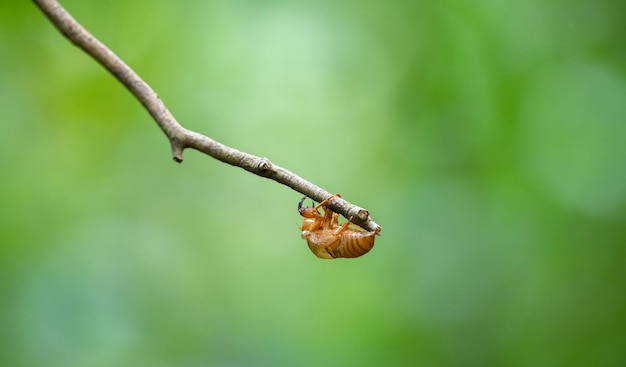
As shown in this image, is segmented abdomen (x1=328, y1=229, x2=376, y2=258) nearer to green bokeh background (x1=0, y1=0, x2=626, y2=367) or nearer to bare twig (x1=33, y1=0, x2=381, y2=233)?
bare twig (x1=33, y1=0, x2=381, y2=233)

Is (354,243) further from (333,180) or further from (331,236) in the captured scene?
(333,180)

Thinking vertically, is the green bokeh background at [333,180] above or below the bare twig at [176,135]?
above

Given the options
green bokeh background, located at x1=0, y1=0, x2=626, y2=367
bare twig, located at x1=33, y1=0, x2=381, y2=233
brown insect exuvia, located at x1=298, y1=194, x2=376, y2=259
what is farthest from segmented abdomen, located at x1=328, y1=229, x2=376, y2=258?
green bokeh background, located at x1=0, y1=0, x2=626, y2=367

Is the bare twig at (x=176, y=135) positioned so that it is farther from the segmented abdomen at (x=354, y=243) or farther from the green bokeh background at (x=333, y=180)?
the green bokeh background at (x=333, y=180)

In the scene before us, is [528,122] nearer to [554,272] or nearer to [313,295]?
[554,272]

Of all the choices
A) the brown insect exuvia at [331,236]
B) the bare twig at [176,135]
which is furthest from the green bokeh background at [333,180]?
the bare twig at [176,135]

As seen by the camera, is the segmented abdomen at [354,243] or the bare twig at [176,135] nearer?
the bare twig at [176,135]

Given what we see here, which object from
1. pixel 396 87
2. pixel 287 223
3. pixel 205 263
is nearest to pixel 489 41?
pixel 396 87
